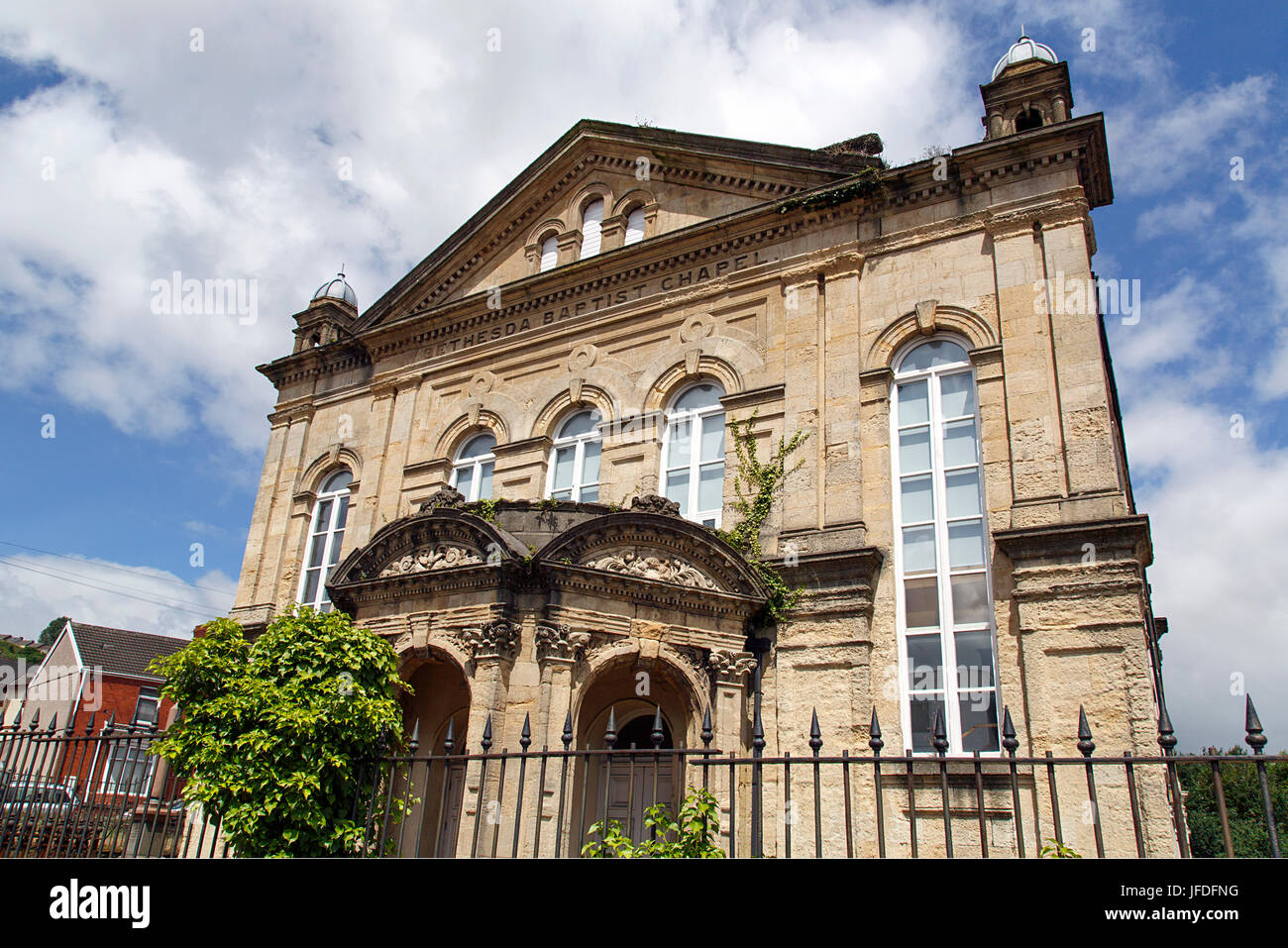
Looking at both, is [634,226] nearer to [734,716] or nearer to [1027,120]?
[1027,120]

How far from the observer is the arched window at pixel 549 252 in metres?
19.3

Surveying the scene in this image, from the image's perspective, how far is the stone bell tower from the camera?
1454 centimetres

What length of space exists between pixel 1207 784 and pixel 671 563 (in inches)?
1639

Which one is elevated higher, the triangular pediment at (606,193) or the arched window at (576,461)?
the triangular pediment at (606,193)

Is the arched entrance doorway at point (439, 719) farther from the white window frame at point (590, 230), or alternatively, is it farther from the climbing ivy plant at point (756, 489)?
the white window frame at point (590, 230)

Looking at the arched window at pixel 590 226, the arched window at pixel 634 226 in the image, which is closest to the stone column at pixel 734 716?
the arched window at pixel 634 226

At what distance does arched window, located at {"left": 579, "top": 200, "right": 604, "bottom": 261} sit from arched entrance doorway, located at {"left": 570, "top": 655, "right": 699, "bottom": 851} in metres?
9.30

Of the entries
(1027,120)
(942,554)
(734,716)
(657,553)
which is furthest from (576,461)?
(1027,120)

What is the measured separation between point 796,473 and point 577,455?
4.50m

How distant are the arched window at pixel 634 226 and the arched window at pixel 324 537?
7.96m

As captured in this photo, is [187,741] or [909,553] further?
[909,553]
